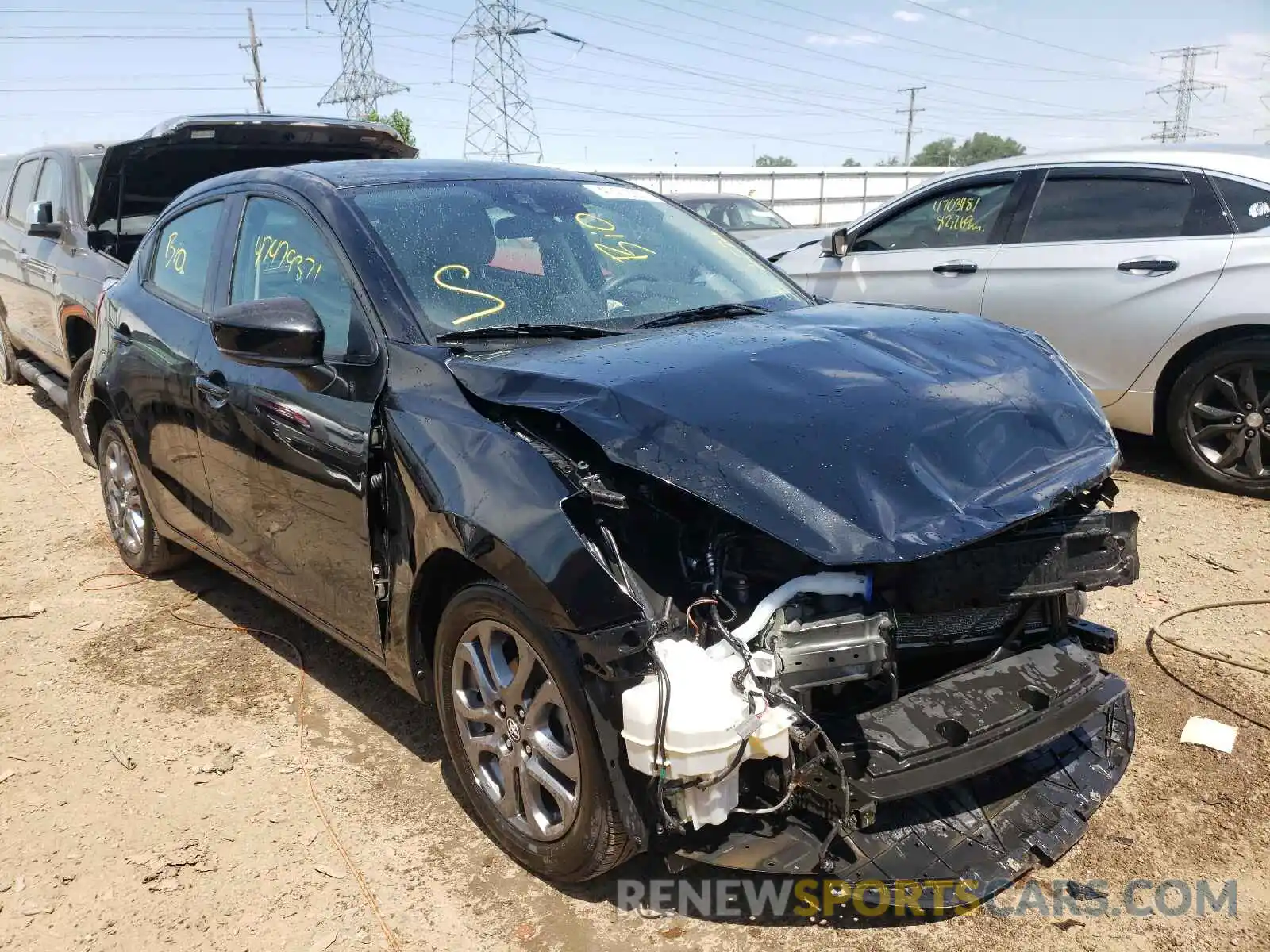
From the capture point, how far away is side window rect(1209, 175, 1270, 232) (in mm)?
5156

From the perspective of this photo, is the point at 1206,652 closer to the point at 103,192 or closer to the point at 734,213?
the point at 103,192

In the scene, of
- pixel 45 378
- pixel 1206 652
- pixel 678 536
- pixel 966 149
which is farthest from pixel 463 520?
pixel 966 149

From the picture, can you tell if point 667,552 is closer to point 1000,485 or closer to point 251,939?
point 1000,485

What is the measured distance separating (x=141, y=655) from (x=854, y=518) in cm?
325

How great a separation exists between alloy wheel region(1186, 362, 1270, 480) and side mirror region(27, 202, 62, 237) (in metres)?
7.20

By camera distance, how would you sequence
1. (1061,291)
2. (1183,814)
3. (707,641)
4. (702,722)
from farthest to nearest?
1. (1061,291)
2. (1183,814)
3. (707,641)
4. (702,722)

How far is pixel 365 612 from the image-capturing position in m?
2.97

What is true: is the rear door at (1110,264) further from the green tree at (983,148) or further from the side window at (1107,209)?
the green tree at (983,148)

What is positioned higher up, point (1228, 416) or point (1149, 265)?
point (1149, 265)

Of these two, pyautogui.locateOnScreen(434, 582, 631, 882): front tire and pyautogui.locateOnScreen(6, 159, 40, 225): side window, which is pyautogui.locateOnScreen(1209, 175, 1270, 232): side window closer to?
pyautogui.locateOnScreen(434, 582, 631, 882): front tire

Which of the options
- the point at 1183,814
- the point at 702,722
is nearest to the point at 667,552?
the point at 702,722

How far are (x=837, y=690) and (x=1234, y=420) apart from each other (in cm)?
400

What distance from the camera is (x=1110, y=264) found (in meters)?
5.55

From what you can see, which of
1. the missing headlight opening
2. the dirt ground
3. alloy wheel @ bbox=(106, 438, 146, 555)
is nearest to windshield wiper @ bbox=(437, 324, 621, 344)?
the missing headlight opening
